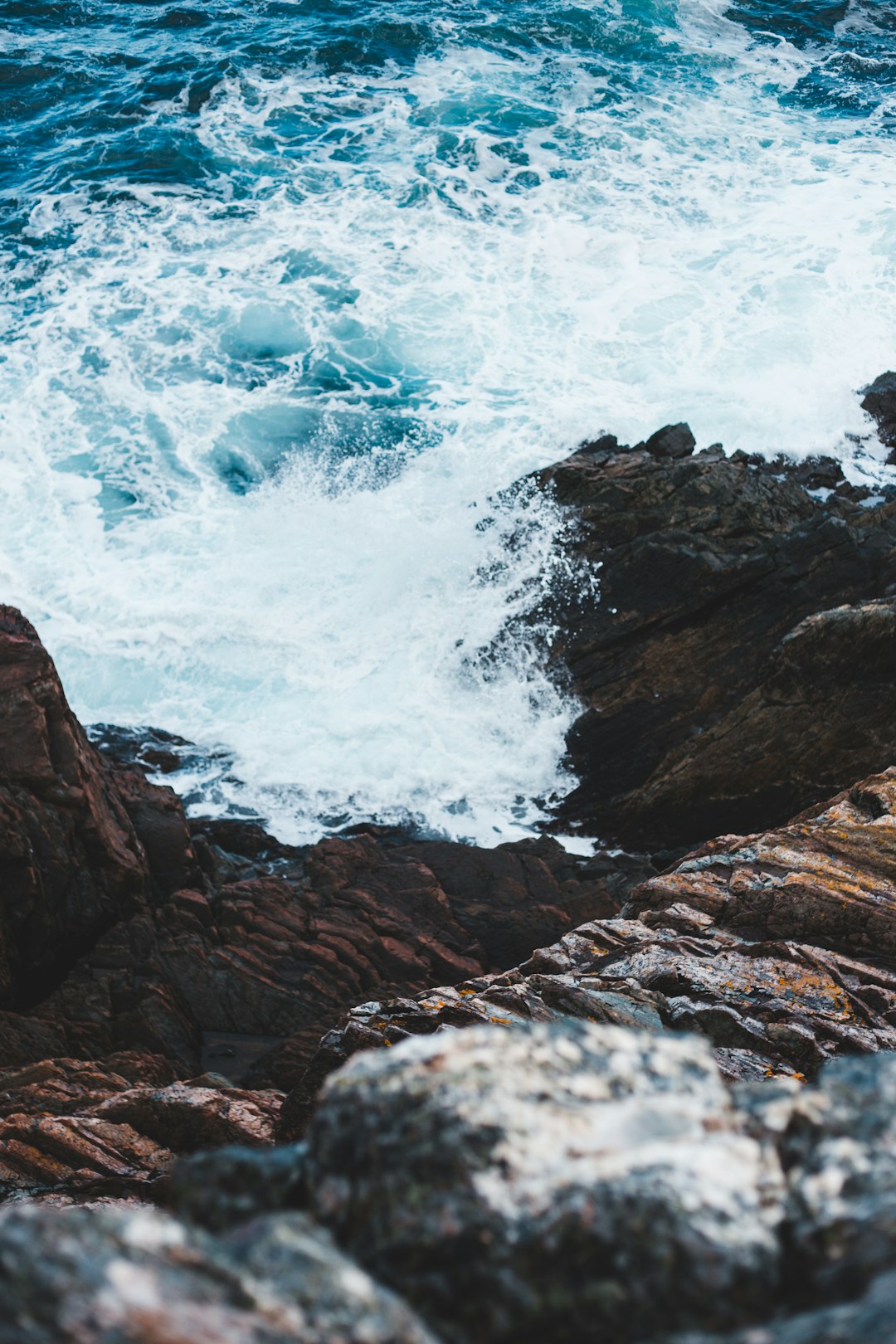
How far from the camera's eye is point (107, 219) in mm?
31641

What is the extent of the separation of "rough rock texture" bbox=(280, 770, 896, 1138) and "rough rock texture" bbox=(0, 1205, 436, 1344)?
247 inches

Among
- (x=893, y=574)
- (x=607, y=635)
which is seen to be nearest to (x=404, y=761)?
(x=607, y=635)

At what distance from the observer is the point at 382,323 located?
28812mm

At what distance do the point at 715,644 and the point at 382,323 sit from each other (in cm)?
1548

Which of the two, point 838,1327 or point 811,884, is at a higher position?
point 838,1327

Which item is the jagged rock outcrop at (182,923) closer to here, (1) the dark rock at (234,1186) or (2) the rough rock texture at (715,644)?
(2) the rough rock texture at (715,644)

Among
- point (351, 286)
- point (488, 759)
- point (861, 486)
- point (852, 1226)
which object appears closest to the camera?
point (852, 1226)

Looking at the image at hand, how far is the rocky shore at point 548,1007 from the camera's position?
283 centimetres

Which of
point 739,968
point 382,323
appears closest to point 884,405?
point 382,323

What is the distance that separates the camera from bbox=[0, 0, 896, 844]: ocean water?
20203mm

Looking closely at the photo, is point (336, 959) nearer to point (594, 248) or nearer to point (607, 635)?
point (607, 635)

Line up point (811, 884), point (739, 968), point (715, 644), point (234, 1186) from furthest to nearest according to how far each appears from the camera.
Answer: point (715, 644) < point (811, 884) < point (739, 968) < point (234, 1186)

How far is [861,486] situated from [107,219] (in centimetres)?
2305

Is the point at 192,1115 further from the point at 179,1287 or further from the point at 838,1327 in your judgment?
the point at 838,1327
